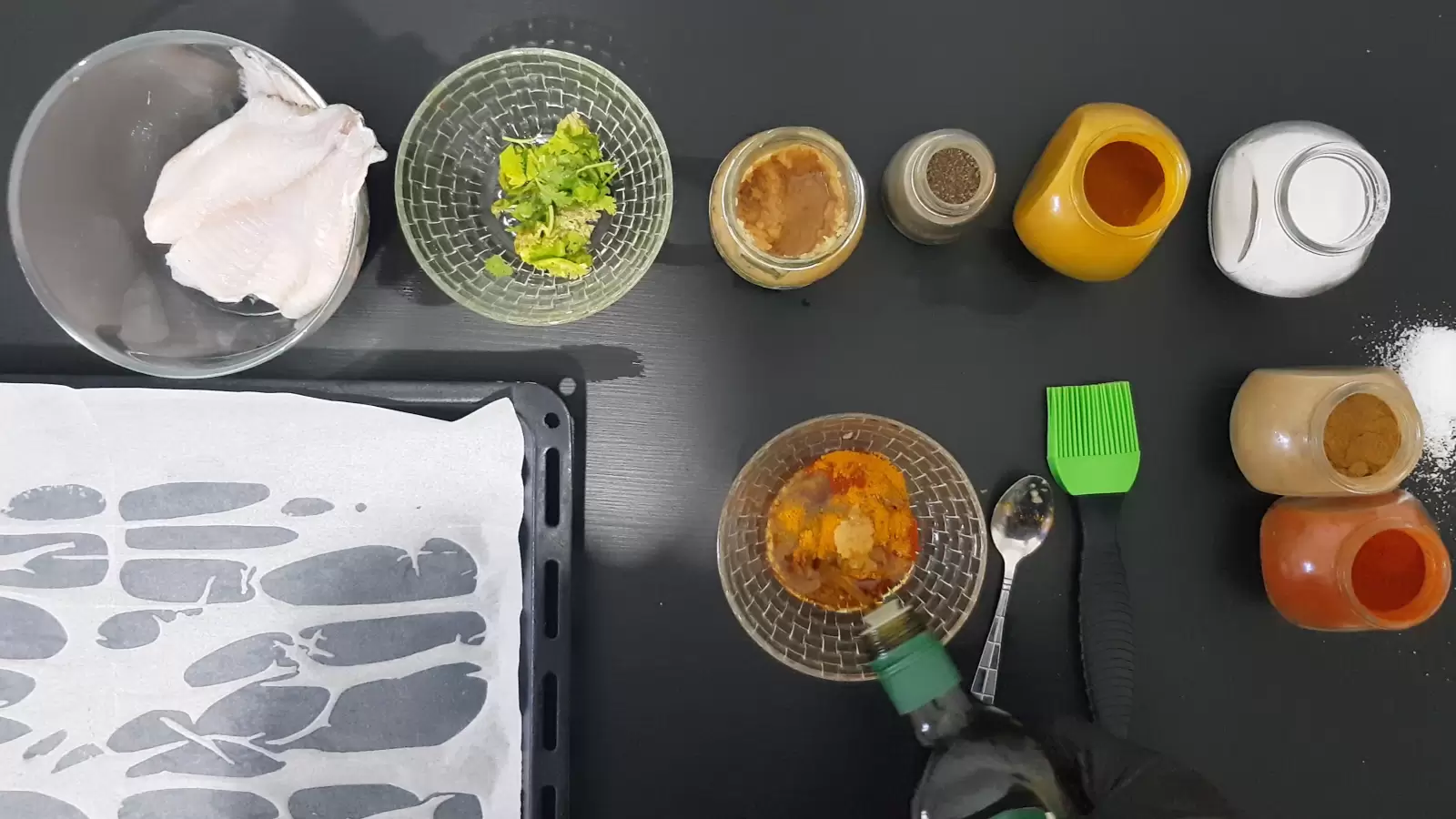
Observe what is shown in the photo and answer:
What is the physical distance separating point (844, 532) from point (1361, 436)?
0.38 meters

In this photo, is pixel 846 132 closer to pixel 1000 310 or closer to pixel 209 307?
pixel 1000 310

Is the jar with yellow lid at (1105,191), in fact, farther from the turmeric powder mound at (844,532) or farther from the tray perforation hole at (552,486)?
the tray perforation hole at (552,486)

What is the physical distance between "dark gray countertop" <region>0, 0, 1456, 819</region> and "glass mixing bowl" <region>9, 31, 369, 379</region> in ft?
0.16

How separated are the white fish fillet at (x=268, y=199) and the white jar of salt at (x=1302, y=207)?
649mm

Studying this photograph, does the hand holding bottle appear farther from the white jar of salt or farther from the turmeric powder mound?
the white jar of salt

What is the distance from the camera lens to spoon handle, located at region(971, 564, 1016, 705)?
2.12 feet

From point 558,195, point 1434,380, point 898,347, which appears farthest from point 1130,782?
point 558,195

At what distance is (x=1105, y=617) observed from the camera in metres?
0.64

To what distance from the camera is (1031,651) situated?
0.66 m

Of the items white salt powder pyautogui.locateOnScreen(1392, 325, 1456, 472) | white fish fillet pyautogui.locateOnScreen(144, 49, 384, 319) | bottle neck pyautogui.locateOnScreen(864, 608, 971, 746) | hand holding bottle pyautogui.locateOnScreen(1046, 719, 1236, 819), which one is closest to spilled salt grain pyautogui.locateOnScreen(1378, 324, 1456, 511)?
white salt powder pyautogui.locateOnScreen(1392, 325, 1456, 472)

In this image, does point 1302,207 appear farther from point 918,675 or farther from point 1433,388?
point 918,675

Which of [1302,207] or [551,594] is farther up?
[1302,207]

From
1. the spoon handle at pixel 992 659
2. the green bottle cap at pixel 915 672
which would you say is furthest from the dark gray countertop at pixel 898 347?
the green bottle cap at pixel 915 672

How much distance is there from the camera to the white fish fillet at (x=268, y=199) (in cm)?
58
